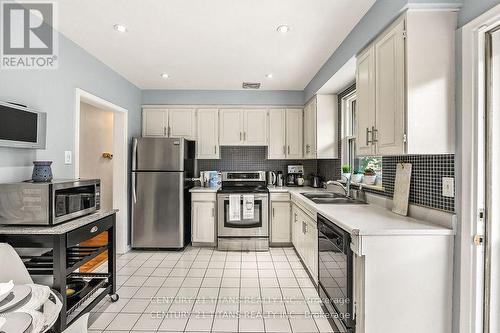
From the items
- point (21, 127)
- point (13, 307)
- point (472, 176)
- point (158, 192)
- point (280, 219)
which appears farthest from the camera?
point (280, 219)

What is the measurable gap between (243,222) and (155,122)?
7.04ft

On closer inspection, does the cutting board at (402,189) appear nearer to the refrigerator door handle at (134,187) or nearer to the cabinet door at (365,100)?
the cabinet door at (365,100)

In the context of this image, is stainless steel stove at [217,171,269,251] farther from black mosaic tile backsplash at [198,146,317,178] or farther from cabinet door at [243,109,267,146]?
cabinet door at [243,109,267,146]

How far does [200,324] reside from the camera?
220 centimetres

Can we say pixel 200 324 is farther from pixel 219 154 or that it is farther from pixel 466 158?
pixel 219 154

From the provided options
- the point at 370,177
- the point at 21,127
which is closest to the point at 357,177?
the point at 370,177

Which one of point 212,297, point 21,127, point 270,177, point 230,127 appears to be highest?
point 230,127

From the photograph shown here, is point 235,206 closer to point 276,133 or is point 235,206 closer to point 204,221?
point 204,221

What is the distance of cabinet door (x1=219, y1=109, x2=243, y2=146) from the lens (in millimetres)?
4461

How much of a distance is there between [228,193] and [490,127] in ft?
10.1

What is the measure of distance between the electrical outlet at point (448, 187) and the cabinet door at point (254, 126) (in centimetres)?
297

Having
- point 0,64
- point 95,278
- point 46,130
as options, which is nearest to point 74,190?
point 46,130

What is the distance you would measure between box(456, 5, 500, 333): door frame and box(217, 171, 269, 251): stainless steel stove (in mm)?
2644

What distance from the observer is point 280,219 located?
4.13m
